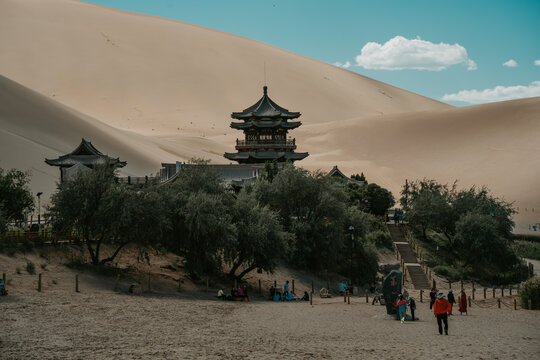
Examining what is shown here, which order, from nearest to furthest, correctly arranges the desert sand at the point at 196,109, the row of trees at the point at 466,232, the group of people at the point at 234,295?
the group of people at the point at 234,295
the row of trees at the point at 466,232
the desert sand at the point at 196,109

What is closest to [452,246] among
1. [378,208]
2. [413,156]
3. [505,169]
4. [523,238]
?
[378,208]

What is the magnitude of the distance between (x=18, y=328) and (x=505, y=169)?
7752 cm

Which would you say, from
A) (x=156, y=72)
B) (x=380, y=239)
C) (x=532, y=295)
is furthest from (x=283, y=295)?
(x=156, y=72)

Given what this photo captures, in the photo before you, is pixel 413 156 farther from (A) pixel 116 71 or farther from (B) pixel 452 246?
(A) pixel 116 71

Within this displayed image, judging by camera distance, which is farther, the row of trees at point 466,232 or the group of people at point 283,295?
the row of trees at point 466,232

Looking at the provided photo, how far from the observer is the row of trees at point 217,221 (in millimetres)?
28406

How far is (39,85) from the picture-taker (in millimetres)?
141500

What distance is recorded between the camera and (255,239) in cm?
3050

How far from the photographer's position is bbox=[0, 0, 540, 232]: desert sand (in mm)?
80375

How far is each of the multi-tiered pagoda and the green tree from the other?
27.8 m

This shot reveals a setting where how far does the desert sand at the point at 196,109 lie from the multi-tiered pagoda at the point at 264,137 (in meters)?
16.5

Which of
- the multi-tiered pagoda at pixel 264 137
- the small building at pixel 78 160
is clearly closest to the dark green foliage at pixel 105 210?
the small building at pixel 78 160

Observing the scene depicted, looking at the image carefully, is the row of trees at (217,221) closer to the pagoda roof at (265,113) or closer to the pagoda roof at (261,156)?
the pagoda roof at (261,156)

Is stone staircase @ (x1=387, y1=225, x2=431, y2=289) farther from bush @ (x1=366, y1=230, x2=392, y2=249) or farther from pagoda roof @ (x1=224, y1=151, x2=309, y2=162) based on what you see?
pagoda roof @ (x1=224, y1=151, x2=309, y2=162)
